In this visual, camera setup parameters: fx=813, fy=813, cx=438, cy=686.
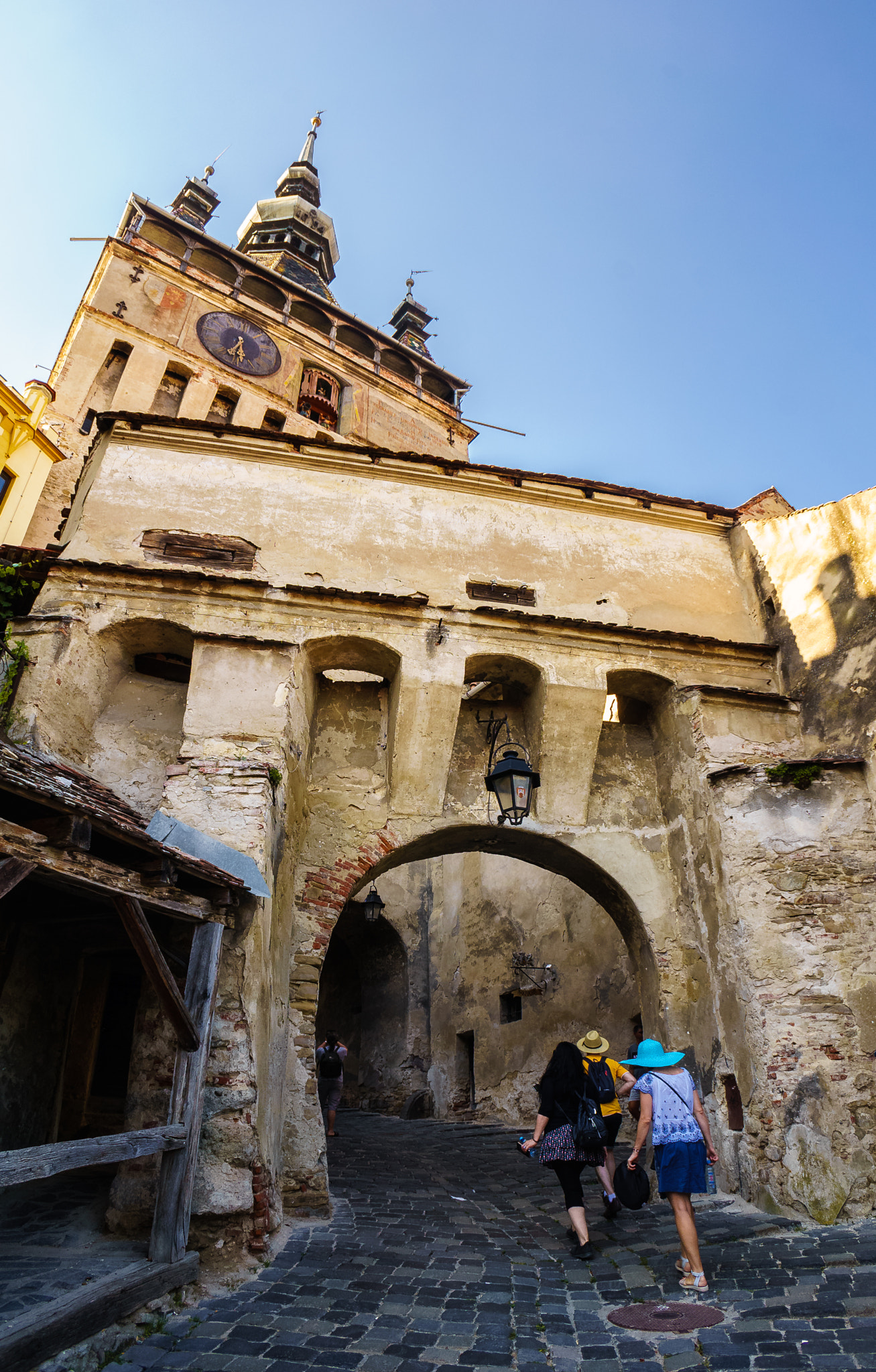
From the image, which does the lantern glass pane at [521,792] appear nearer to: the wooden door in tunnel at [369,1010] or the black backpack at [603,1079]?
the black backpack at [603,1079]

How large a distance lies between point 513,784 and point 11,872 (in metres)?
4.38

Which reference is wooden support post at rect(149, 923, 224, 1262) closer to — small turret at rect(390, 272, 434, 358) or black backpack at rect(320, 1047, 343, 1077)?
black backpack at rect(320, 1047, 343, 1077)

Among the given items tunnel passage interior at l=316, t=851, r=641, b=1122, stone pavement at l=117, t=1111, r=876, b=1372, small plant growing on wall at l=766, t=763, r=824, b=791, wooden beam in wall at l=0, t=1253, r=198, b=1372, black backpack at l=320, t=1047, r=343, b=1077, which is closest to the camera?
wooden beam in wall at l=0, t=1253, r=198, b=1372

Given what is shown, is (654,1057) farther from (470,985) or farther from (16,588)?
(470,985)

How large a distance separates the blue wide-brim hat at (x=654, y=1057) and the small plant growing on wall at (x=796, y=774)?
315cm

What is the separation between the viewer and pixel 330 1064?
1085 cm

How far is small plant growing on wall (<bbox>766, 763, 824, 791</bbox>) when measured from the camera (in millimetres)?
7480

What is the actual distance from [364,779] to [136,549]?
3.39 metres

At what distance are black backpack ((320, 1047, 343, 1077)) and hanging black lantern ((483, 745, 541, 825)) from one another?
18.1ft

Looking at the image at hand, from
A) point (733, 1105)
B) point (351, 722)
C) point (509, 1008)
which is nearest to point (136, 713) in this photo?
point (351, 722)

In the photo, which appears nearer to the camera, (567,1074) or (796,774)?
(567,1074)

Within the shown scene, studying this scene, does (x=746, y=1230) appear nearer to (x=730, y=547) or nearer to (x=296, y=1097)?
(x=296, y=1097)

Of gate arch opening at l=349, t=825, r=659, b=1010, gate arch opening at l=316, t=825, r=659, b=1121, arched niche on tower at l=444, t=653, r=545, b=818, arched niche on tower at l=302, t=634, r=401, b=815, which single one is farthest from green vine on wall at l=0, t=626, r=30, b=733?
arched niche on tower at l=444, t=653, r=545, b=818

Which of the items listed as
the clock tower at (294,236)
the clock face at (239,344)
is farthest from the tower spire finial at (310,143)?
the clock face at (239,344)
